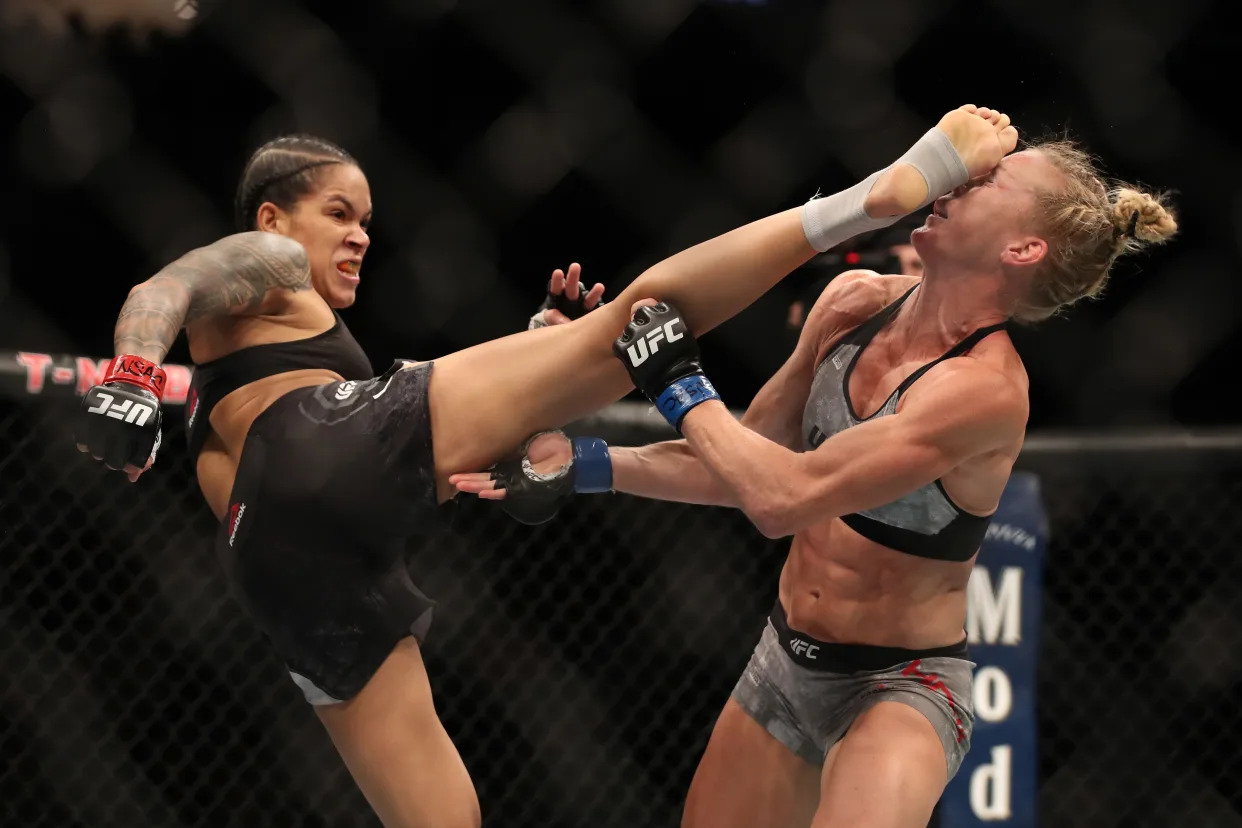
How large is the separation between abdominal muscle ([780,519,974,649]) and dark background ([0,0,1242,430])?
1466 millimetres

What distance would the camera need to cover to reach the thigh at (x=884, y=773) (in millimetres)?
1575

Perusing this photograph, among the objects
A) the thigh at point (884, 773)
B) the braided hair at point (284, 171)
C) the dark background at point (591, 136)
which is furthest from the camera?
the dark background at point (591, 136)

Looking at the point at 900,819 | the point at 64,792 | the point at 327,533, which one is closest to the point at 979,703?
the point at 900,819

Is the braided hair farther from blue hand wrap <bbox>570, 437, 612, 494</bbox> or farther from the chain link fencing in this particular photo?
blue hand wrap <bbox>570, 437, 612, 494</bbox>

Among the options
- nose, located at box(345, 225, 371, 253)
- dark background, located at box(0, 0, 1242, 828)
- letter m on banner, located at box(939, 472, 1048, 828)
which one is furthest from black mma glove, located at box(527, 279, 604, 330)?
letter m on banner, located at box(939, 472, 1048, 828)

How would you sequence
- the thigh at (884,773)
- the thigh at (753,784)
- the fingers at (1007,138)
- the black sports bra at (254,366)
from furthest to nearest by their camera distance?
the black sports bra at (254,366) → the thigh at (753,784) → the fingers at (1007,138) → the thigh at (884,773)

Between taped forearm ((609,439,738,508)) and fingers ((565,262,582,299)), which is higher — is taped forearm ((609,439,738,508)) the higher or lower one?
the lower one

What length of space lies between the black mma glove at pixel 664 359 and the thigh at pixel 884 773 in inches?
17.7

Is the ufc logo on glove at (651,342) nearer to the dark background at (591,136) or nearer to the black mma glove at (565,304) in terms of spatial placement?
the black mma glove at (565,304)

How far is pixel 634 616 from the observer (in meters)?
3.04

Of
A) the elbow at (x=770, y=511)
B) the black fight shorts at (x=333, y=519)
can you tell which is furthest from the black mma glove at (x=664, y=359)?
the black fight shorts at (x=333, y=519)

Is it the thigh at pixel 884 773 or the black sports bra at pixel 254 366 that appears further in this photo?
the black sports bra at pixel 254 366

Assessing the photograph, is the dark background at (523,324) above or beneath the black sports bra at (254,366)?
beneath

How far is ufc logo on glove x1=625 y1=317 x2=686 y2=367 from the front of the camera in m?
1.61
